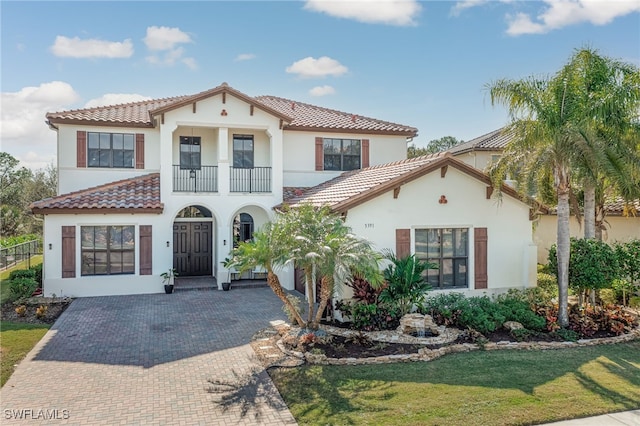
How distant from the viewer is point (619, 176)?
40.9 feet

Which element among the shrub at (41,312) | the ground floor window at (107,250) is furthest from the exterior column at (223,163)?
the shrub at (41,312)

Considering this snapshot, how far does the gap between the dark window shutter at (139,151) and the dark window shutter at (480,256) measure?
15160 millimetres

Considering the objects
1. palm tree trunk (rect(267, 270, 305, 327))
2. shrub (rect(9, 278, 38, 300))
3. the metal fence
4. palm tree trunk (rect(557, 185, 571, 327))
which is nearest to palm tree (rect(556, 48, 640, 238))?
palm tree trunk (rect(557, 185, 571, 327))

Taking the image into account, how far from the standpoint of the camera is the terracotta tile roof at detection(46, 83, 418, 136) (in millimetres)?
19859

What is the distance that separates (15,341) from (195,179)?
1007 centimetres

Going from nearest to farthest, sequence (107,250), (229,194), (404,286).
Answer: (404,286) → (107,250) → (229,194)

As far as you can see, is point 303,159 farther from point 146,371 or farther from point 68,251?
point 146,371

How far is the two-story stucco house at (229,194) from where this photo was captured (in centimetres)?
→ 1561

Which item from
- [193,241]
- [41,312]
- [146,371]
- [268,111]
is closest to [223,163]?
[268,111]

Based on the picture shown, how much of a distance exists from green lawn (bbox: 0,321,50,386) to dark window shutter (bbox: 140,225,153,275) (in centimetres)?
524

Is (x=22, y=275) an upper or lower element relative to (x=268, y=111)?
lower

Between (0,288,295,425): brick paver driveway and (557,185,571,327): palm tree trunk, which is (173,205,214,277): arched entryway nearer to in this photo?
(0,288,295,425): brick paver driveway

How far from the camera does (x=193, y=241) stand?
2206 centimetres

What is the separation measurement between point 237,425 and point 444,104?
21.8 metres
